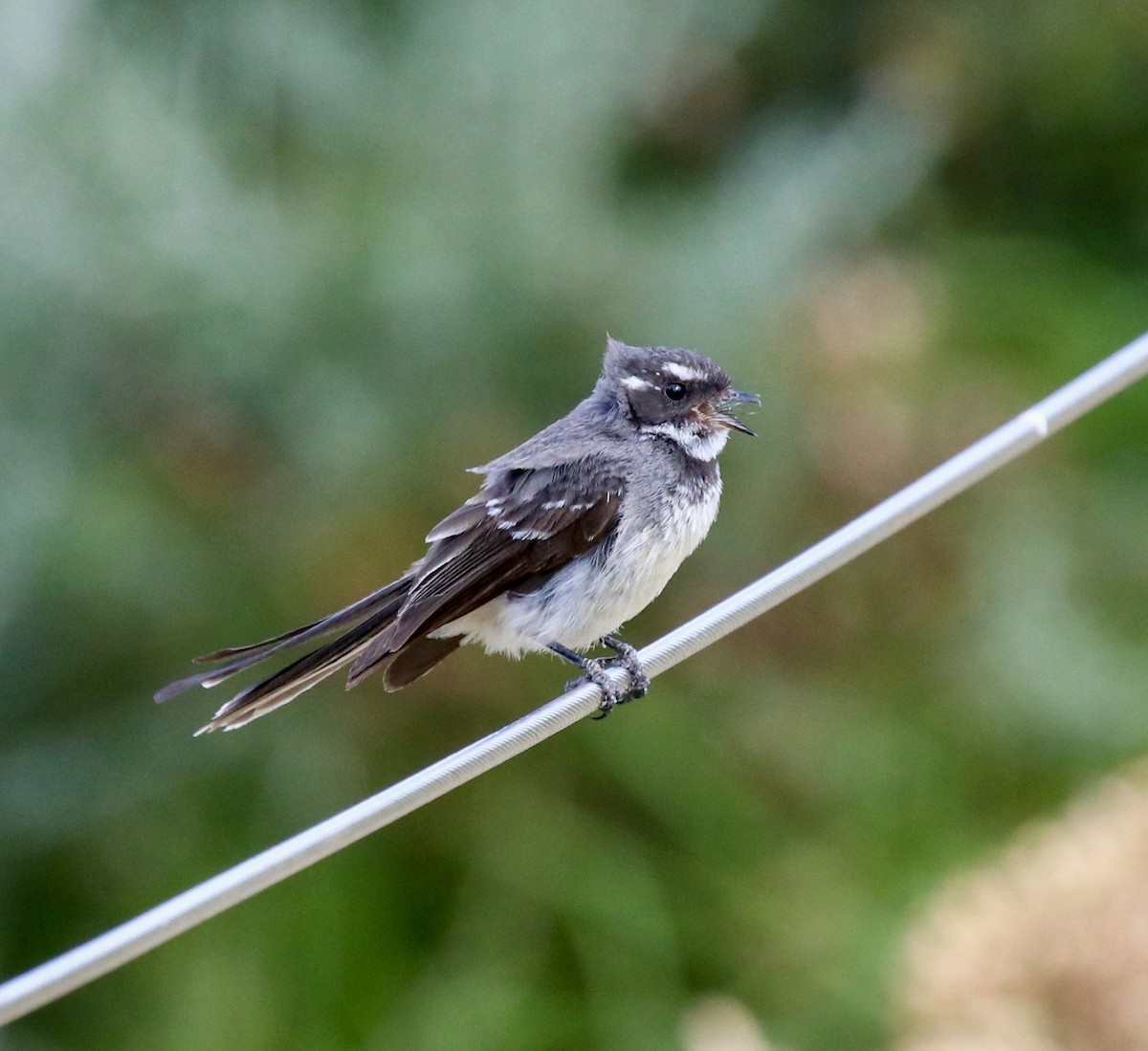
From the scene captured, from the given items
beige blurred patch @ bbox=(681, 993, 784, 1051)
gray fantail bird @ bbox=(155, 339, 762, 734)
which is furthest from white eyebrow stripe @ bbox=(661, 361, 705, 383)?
beige blurred patch @ bbox=(681, 993, 784, 1051)

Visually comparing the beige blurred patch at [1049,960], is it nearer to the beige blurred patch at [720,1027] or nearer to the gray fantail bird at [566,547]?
the beige blurred patch at [720,1027]

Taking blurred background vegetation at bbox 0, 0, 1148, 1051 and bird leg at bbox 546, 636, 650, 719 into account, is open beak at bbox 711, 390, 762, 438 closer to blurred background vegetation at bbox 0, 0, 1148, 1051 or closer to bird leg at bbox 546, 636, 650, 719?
bird leg at bbox 546, 636, 650, 719

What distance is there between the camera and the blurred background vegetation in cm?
364

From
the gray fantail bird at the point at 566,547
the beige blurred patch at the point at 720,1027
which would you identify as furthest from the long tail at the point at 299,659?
the beige blurred patch at the point at 720,1027

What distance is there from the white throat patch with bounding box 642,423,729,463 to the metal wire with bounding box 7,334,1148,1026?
708mm

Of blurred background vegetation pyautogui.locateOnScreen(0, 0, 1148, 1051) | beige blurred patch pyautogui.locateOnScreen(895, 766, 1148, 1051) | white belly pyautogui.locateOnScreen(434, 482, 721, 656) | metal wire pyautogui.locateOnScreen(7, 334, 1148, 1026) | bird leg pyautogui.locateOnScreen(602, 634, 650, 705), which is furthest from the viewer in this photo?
blurred background vegetation pyautogui.locateOnScreen(0, 0, 1148, 1051)

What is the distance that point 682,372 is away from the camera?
9.11ft

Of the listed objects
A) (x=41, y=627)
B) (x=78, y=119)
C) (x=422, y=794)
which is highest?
(x=78, y=119)

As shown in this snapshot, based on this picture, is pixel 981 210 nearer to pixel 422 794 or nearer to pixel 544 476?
pixel 544 476

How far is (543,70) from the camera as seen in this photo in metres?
4.08

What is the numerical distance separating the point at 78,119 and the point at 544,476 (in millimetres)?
1799

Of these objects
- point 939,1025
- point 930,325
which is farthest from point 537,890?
point 930,325

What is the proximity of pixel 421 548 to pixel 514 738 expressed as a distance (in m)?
1.95

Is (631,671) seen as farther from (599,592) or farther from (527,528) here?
(527,528)
